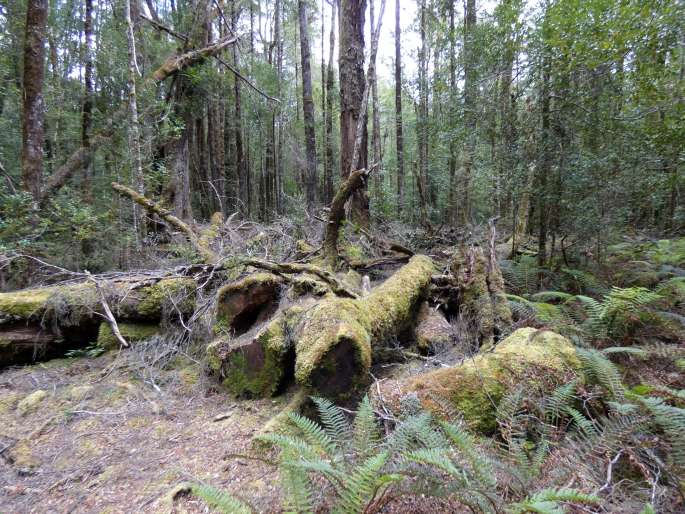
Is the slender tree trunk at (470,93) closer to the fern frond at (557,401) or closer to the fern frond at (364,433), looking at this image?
the fern frond at (557,401)

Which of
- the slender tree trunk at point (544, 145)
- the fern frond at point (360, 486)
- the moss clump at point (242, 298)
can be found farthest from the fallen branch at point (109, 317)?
the slender tree trunk at point (544, 145)

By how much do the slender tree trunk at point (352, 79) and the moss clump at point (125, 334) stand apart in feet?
14.0

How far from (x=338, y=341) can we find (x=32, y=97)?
731cm

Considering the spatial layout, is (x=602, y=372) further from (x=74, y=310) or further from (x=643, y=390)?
(x=74, y=310)

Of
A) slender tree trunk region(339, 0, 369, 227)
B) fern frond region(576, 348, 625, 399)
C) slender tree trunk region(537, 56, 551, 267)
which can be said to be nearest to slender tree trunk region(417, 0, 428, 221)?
slender tree trunk region(339, 0, 369, 227)

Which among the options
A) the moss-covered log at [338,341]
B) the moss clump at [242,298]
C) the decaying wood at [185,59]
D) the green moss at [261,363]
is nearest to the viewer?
the moss-covered log at [338,341]

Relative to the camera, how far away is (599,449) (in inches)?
79.0

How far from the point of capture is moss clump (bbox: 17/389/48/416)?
11.5 feet

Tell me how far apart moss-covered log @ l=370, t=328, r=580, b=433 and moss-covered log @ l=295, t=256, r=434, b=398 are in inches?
12.9

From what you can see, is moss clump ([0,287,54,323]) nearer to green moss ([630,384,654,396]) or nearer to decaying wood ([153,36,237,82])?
green moss ([630,384,654,396])

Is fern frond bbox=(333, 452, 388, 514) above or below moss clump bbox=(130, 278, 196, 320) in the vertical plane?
below

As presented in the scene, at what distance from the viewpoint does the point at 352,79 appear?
23.8 feet

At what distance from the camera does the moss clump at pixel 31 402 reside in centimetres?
350

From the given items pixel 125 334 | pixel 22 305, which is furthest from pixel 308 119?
pixel 22 305
